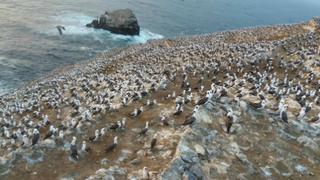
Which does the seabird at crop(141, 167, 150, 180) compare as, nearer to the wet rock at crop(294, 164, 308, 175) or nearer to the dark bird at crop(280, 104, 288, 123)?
the wet rock at crop(294, 164, 308, 175)

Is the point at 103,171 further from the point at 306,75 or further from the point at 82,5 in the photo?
the point at 82,5

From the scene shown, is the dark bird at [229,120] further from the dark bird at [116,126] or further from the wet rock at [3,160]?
the wet rock at [3,160]

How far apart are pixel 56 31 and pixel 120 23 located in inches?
634

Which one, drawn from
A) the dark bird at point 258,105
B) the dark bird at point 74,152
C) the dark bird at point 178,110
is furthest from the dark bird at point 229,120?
the dark bird at point 74,152

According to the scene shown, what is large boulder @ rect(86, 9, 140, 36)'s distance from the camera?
383ft

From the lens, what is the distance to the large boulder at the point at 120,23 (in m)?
117

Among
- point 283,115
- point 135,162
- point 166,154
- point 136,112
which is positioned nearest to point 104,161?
point 135,162

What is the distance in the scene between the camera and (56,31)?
368 feet

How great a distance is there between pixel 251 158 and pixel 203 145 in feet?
9.24

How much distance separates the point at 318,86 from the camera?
37312mm

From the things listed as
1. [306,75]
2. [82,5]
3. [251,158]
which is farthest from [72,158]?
[82,5]

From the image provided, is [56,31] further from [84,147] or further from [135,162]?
[135,162]

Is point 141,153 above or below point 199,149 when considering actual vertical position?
below

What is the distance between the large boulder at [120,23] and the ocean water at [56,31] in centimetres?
204
